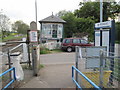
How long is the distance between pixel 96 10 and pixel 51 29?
12.6m

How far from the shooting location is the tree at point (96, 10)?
2817 cm

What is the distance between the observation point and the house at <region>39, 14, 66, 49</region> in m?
21.9

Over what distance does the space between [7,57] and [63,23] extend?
1877 centimetres

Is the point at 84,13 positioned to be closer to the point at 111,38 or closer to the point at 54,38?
the point at 54,38

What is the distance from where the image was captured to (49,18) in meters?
22.9

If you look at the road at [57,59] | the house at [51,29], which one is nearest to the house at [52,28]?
the house at [51,29]

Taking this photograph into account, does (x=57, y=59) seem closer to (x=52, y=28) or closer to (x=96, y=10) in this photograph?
(x=52, y=28)

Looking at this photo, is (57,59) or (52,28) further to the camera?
(52,28)

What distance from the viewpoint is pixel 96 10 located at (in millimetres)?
28094

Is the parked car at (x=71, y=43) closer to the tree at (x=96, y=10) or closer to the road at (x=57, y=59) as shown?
the road at (x=57, y=59)

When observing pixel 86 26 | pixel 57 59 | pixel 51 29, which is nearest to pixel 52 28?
pixel 51 29

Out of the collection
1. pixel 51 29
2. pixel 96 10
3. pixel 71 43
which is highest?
pixel 96 10

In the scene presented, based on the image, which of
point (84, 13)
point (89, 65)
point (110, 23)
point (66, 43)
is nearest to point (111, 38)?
point (110, 23)

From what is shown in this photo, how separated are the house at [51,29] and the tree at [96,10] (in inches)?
357
